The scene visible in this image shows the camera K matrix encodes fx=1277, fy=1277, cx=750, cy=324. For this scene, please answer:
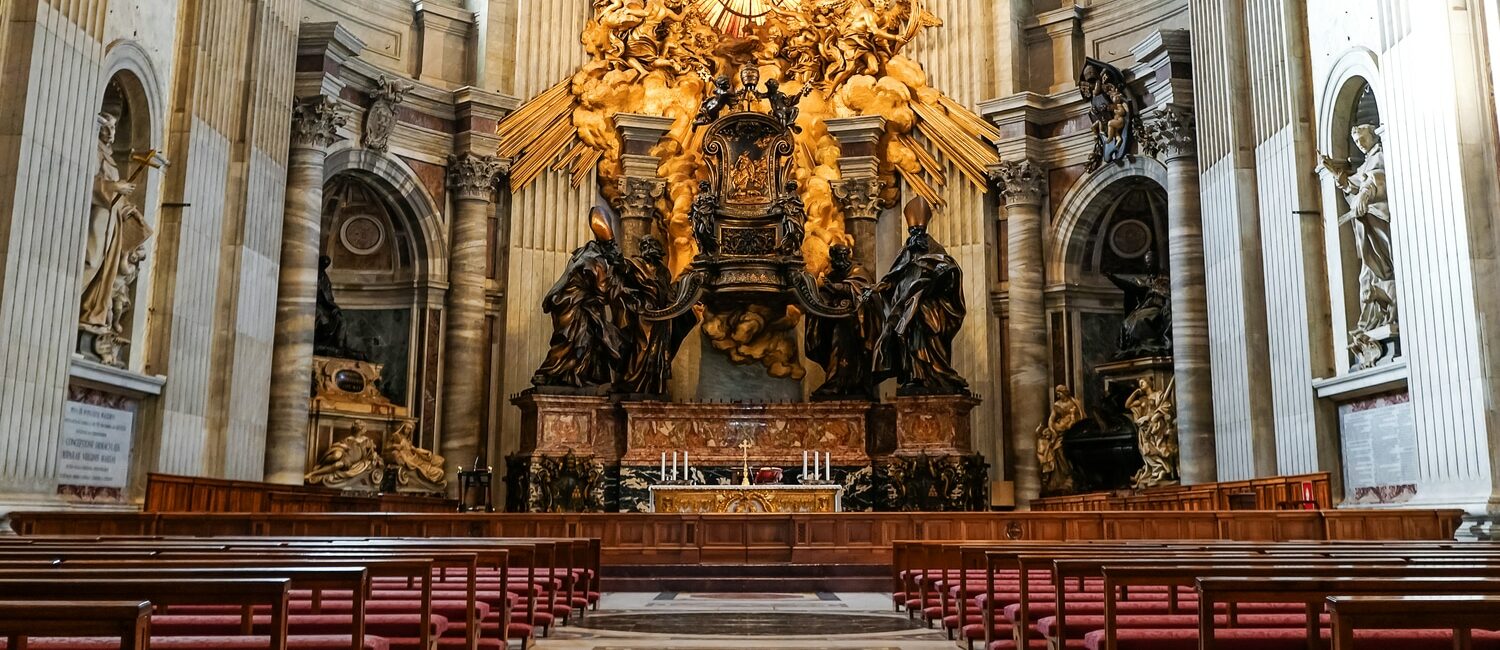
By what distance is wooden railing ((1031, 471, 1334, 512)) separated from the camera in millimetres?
10711

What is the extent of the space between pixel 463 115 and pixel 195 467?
6722 millimetres

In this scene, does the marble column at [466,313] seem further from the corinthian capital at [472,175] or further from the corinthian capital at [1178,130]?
the corinthian capital at [1178,130]

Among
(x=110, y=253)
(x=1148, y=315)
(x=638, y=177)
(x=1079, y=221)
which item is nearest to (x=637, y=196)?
(x=638, y=177)

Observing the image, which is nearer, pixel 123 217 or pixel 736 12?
pixel 123 217

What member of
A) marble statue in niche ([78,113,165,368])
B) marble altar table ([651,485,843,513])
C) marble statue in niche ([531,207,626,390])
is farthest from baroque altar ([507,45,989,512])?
marble statue in niche ([78,113,165,368])

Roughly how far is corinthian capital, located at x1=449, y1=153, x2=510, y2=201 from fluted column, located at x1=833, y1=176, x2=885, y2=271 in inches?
189

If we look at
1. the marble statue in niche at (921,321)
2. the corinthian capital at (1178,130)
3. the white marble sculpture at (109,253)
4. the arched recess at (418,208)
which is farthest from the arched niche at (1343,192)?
the arched recess at (418,208)

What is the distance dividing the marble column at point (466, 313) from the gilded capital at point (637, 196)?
1.79m

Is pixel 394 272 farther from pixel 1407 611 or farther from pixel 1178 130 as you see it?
pixel 1407 611

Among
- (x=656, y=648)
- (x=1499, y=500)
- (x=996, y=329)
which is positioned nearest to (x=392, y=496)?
(x=996, y=329)

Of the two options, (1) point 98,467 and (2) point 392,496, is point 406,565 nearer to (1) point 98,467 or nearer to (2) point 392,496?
(1) point 98,467

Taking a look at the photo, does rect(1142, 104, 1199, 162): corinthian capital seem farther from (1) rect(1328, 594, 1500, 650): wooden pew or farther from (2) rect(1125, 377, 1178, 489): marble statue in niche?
(1) rect(1328, 594, 1500, 650): wooden pew

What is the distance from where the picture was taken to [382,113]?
16.1m

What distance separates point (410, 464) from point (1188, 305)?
9405 mm
